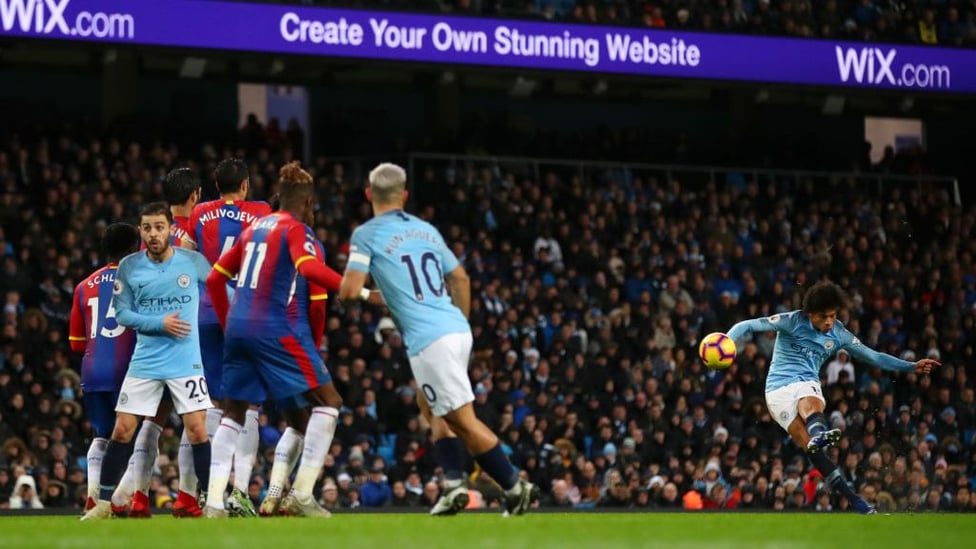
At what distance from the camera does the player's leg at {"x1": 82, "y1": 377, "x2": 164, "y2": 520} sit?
463 inches

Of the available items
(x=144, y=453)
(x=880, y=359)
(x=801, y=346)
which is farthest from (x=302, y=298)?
(x=880, y=359)

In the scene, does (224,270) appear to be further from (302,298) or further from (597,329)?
(597,329)

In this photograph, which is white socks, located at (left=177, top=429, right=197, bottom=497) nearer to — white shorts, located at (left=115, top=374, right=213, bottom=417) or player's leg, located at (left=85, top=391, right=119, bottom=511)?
white shorts, located at (left=115, top=374, right=213, bottom=417)

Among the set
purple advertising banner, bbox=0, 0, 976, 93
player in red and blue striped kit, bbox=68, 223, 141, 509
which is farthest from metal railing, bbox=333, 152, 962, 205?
player in red and blue striped kit, bbox=68, 223, 141, 509

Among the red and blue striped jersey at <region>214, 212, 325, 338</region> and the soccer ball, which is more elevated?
the red and blue striped jersey at <region>214, 212, 325, 338</region>

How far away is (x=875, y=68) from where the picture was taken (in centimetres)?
3059

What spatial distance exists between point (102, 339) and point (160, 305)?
0.88 meters

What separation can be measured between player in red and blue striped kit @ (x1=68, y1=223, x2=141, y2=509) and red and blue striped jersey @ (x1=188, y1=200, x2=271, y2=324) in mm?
490

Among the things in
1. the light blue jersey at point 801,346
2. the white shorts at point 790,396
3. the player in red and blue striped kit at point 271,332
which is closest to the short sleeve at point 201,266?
the player in red and blue striped kit at point 271,332

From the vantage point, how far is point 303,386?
11.5 metres

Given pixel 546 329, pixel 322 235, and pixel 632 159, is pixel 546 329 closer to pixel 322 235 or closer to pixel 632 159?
pixel 322 235

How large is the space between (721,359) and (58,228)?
1110cm

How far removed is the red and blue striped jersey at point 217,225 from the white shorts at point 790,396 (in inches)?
194

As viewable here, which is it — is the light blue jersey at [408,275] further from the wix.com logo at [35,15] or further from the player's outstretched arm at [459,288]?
the wix.com logo at [35,15]
